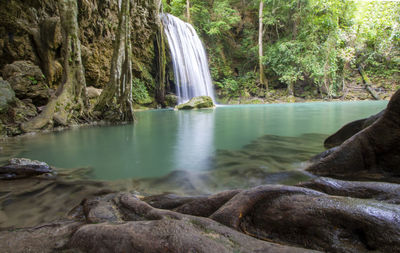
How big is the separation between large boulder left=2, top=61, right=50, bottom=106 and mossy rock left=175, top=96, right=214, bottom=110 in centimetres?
849

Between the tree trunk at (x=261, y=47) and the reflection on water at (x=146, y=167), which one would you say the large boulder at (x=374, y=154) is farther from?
the tree trunk at (x=261, y=47)

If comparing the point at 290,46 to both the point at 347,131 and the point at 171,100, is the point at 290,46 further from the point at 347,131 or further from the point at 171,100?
the point at 347,131

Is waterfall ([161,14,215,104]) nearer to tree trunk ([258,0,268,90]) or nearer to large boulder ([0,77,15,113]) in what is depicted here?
tree trunk ([258,0,268,90])

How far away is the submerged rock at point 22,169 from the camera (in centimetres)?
237

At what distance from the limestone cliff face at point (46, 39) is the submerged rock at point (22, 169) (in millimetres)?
3746

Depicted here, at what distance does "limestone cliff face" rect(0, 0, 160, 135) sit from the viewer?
7.26 m

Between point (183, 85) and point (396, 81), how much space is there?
21.1 m

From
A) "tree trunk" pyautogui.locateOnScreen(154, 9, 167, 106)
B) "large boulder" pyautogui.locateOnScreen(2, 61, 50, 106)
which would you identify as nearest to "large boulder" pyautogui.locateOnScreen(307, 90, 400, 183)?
"large boulder" pyautogui.locateOnScreen(2, 61, 50, 106)

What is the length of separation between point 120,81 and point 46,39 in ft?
11.6

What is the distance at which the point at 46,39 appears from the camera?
8266 millimetres

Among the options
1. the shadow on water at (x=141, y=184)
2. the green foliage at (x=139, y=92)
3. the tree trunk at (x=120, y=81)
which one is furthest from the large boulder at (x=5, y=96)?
the green foliage at (x=139, y=92)

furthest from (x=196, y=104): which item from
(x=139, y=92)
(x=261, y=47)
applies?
(x=261, y=47)

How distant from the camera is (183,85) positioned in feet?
57.6

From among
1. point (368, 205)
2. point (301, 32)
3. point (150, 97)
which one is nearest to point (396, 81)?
point (301, 32)
